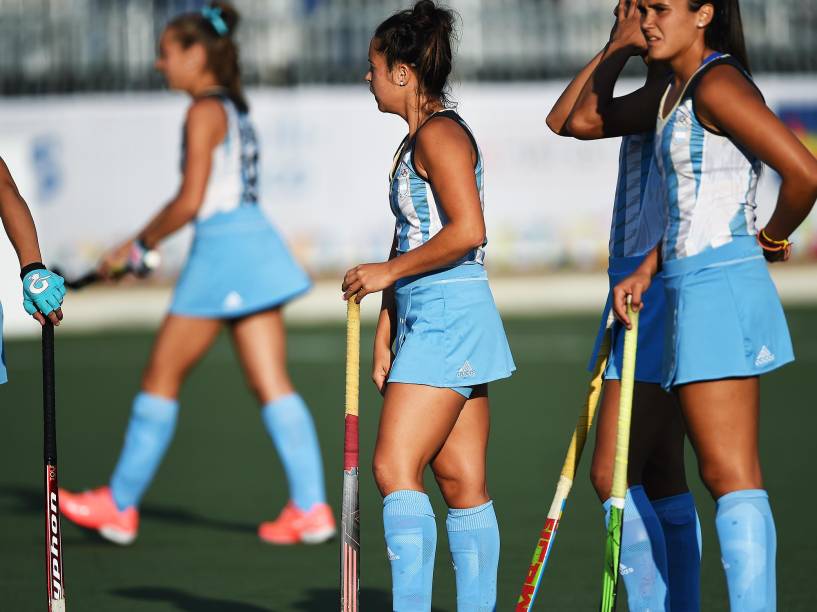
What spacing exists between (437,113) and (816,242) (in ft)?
41.5

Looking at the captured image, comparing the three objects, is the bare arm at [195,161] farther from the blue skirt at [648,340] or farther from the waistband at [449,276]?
the blue skirt at [648,340]

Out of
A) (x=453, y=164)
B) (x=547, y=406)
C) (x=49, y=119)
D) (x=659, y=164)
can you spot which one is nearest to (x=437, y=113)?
(x=453, y=164)

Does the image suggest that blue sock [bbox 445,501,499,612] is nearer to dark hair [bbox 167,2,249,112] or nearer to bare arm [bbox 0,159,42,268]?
bare arm [bbox 0,159,42,268]

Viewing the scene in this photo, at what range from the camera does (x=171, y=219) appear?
604cm

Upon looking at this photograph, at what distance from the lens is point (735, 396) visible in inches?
143

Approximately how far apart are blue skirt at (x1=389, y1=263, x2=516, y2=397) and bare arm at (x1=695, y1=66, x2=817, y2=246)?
878 mm

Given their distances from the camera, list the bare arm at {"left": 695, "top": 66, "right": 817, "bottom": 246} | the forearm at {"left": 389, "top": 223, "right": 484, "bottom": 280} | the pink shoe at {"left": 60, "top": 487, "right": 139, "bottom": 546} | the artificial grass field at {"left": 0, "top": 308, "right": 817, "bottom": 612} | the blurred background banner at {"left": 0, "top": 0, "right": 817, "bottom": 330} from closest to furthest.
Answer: the bare arm at {"left": 695, "top": 66, "right": 817, "bottom": 246}, the forearm at {"left": 389, "top": 223, "right": 484, "bottom": 280}, the artificial grass field at {"left": 0, "top": 308, "right": 817, "bottom": 612}, the pink shoe at {"left": 60, "top": 487, "right": 139, "bottom": 546}, the blurred background banner at {"left": 0, "top": 0, "right": 817, "bottom": 330}

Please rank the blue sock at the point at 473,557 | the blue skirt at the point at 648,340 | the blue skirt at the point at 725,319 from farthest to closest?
1. the blue sock at the point at 473,557
2. the blue skirt at the point at 648,340
3. the blue skirt at the point at 725,319

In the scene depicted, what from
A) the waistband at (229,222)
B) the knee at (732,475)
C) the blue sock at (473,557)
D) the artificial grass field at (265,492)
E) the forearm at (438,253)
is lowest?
the artificial grass field at (265,492)

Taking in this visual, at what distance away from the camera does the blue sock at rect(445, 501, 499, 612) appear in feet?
13.6

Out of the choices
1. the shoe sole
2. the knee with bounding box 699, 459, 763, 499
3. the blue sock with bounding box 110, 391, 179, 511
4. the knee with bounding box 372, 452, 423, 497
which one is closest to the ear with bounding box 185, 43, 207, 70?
the blue sock with bounding box 110, 391, 179, 511

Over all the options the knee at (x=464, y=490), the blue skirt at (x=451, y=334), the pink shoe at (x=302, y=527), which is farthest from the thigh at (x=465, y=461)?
the pink shoe at (x=302, y=527)

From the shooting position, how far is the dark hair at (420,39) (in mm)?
4082

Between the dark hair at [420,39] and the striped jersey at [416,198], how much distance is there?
0.15 metres
